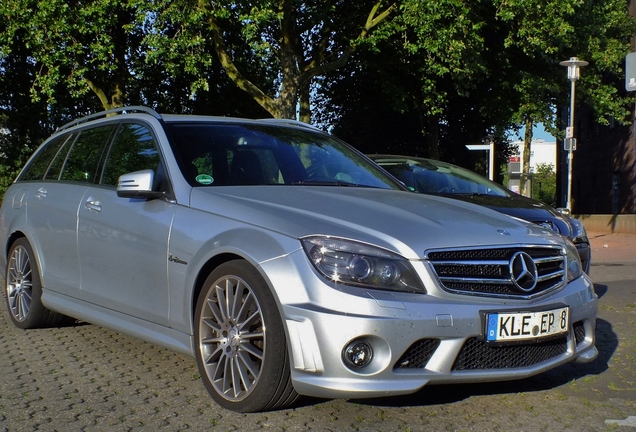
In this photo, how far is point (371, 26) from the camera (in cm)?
2289

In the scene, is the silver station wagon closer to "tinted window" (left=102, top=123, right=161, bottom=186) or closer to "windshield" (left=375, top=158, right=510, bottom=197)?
"tinted window" (left=102, top=123, right=161, bottom=186)

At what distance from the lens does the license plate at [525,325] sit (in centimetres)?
394

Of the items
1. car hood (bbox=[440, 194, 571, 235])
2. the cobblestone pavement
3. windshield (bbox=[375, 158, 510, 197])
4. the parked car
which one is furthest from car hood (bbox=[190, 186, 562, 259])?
windshield (bbox=[375, 158, 510, 197])

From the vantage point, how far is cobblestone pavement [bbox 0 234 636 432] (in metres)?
4.05

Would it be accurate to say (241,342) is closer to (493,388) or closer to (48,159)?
(493,388)

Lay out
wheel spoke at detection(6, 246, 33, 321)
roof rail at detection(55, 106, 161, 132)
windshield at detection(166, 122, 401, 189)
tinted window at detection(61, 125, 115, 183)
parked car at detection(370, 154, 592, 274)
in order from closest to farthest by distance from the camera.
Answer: windshield at detection(166, 122, 401, 189)
roof rail at detection(55, 106, 161, 132)
tinted window at detection(61, 125, 115, 183)
wheel spoke at detection(6, 246, 33, 321)
parked car at detection(370, 154, 592, 274)

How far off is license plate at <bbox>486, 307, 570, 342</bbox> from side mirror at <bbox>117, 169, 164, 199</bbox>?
2.03 m

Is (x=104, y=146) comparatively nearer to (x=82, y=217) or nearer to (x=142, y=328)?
(x=82, y=217)

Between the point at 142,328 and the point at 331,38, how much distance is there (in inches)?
862

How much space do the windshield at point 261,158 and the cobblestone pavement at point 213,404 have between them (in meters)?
1.24

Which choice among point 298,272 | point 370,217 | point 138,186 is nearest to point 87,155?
point 138,186

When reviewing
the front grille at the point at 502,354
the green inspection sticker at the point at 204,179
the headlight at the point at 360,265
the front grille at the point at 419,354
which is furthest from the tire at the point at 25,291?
the front grille at the point at 502,354

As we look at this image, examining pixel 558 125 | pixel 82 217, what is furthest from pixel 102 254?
pixel 558 125

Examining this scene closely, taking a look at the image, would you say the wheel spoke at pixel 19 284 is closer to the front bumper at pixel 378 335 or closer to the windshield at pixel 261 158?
the windshield at pixel 261 158
